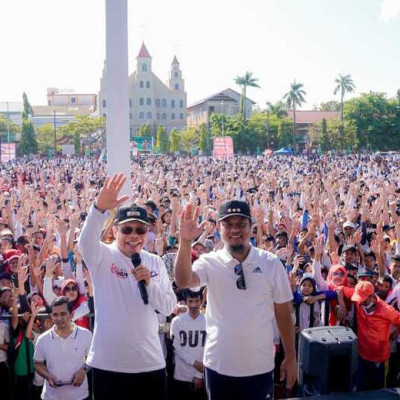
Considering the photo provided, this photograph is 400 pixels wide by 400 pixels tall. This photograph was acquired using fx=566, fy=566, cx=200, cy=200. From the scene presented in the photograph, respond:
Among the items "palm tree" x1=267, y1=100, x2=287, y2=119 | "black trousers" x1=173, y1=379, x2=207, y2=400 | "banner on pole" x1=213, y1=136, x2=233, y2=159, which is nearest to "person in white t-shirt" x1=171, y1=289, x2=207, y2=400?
"black trousers" x1=173, y1=379, x2=207, y2=400

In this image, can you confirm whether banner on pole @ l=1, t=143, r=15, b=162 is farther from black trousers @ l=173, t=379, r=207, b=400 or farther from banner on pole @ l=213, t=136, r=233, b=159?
black trousers @ l=173, t=379, r=207, b=400

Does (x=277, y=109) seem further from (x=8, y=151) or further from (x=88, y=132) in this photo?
(x=8, y=151)

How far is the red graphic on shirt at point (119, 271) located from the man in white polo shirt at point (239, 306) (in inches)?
11.2

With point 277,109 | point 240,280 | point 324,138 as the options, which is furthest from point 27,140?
point 240,280

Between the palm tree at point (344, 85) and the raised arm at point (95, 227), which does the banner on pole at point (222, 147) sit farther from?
the palm tree at point (344, 85)

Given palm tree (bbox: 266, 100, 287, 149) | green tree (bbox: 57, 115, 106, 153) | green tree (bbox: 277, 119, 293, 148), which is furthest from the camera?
palm tree (bbox: 266, 100, 287, 149)

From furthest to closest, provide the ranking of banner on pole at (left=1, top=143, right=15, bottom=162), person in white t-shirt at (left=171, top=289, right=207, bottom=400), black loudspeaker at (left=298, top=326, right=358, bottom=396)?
banner on pole at (left=1, top=143, right=15, bottom=162) < person in white t-shirt at (left=171, top=289, right=207, bottom=400) < black loudspeaker at (left=298, top=326, right=358, bottom=396)

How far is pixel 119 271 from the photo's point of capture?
122 inches

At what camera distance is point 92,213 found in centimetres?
305

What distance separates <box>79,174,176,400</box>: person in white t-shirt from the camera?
9.98ft

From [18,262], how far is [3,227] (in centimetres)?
326

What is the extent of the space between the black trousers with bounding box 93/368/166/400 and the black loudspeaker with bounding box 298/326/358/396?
2.68 feet

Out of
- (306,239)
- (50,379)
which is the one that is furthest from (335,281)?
(50,379)

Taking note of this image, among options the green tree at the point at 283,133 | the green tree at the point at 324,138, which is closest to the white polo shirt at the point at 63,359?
the green tree at the point at 324,138
